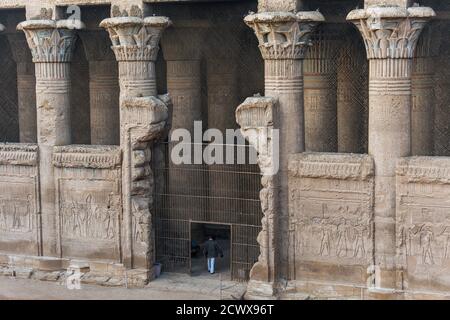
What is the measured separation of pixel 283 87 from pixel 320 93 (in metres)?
3.15

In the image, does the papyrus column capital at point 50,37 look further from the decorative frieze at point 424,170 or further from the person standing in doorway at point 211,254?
the decorative frieze at point 424,170

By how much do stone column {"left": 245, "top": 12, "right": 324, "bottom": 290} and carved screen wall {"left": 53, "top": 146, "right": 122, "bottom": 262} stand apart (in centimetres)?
327

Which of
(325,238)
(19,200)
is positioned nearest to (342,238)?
(325,238)

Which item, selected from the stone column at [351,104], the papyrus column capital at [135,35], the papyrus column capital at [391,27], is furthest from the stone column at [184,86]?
the papyrus column capital at [391,27]

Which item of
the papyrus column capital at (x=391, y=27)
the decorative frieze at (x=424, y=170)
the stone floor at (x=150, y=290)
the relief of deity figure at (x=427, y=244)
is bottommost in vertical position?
the stone floor at (x=150, y=290)

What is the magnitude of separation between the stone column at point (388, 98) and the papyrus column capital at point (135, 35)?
403 cm

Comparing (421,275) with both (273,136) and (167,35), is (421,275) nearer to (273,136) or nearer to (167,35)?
A: (273,136)

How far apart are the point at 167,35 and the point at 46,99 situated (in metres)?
3.55

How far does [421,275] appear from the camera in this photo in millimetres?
15633

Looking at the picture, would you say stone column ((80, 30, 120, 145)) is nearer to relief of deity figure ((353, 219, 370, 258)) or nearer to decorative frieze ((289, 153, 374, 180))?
decorative frieze ((289, 153, 374, 180))

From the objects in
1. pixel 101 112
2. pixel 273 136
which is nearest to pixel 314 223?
pixel 273 136

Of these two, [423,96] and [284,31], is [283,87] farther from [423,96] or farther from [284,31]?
[423,96]

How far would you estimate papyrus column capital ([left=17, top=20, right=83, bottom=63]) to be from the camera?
Answer: 17953mm

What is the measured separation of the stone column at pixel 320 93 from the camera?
19.1 metres
